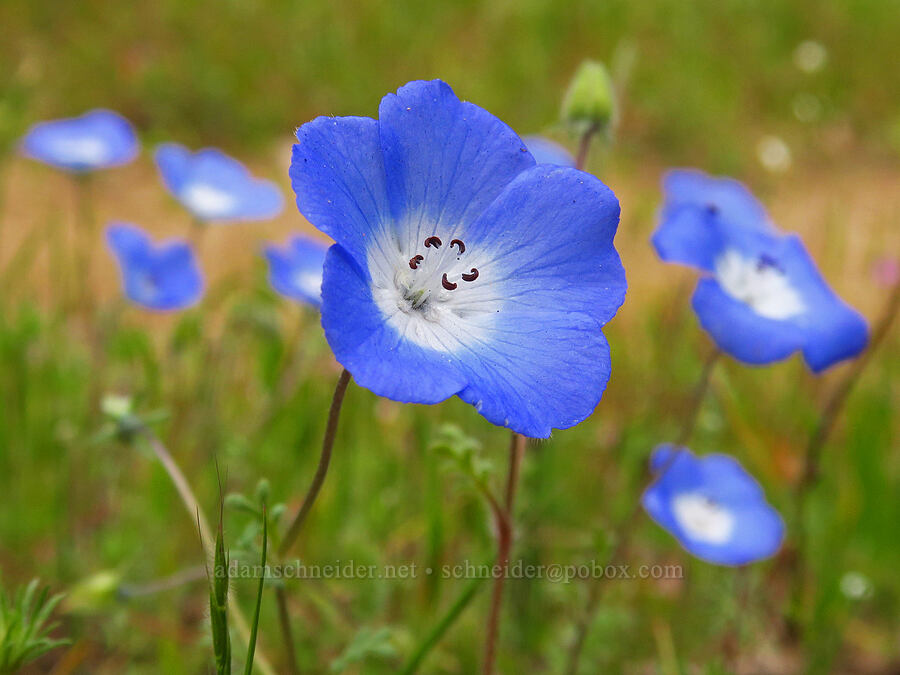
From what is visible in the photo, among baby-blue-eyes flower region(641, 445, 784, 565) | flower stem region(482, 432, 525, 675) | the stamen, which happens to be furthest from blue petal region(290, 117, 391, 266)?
baby-blue-eyes flower region(641, 445, 784, 565)

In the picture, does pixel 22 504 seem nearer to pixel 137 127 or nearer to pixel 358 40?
pixel 137 127

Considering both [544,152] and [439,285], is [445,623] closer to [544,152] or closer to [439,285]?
[439,285]

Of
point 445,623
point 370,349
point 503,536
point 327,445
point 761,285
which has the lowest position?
point 445,623

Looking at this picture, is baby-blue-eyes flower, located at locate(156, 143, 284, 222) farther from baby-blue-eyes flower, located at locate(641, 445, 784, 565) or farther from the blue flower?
baby-blue-eyes flower, located at locate(641, 445, 784, 565)

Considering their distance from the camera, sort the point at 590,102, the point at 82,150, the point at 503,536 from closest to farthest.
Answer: the point at 503,536, the point at 590,102, the point at 82,150

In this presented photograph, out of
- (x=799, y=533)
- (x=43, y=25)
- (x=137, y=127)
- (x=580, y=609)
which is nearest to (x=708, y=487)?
(x=799, y=533)

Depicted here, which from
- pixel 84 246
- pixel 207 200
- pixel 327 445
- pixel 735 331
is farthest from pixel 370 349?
pixel 84 246
